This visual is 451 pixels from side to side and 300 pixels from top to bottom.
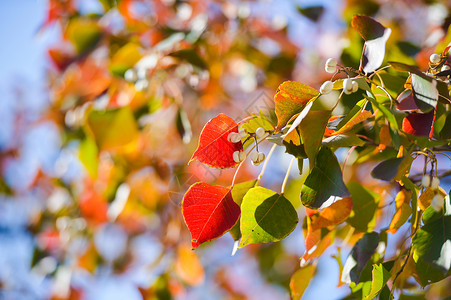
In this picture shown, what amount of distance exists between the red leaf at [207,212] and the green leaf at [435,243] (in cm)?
18

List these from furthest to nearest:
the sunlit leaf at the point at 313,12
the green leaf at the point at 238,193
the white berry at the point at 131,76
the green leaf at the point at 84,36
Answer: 1. the sunlit leaf at the point at 313,12
2. the green leaf at the point at 84,36
3. the white berry at the point at 131,76
4. the green leaf at the point at 238,193

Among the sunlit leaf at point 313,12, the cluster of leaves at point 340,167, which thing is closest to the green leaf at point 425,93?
the cluster of leaves at point 340,167

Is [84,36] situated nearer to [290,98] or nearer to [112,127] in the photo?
[112,127]

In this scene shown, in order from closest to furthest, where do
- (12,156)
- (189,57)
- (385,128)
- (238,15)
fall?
(385,128)
(189,57)
(238,15)
(12,156)

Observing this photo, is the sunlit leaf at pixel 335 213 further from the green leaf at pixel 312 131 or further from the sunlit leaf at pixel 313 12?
the sunlit leaf at pixel 313 12

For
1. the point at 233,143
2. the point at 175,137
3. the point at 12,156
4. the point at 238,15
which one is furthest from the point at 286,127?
the point at 12,156

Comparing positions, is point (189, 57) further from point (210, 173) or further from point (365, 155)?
point (365, 155)

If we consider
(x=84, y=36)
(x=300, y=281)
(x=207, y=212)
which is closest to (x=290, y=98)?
(x=207, y=212)

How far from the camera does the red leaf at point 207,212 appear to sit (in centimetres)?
46

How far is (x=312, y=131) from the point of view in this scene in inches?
16.5

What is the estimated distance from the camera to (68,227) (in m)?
1.67

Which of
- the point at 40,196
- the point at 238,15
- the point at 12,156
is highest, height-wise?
the point at 238,15

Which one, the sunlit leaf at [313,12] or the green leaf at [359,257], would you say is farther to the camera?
the sunlit leaf at [313,12]

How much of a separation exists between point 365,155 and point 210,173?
0.94ft
